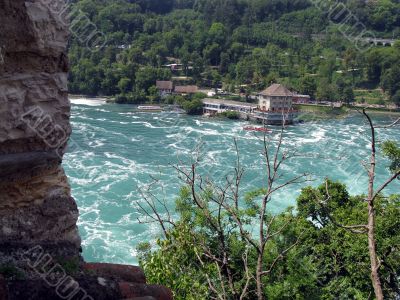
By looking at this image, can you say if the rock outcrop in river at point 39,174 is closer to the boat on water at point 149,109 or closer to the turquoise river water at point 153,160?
the turquoise river water at point 153,160

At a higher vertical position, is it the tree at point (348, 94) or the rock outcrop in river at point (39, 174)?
the rock outcrop in river at point (39, 174)

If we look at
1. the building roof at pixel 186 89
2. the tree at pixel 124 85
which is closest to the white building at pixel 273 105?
the building roof at pixel 186 89

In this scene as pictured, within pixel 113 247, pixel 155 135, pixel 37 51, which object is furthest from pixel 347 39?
pixel 37 51

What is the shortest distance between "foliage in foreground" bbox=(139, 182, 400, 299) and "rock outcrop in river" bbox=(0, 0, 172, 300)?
73.6 inches

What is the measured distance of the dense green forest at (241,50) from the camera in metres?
44.5

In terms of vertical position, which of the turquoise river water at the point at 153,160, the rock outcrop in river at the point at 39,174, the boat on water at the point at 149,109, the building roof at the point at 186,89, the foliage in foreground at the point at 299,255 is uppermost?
the rock outcrop in river at the point at 39,174

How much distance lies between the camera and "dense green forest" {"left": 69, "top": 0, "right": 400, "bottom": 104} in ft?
146

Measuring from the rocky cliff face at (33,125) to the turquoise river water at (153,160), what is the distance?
3.70 m

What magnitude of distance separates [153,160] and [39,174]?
→ 18.7m

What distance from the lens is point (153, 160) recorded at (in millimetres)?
22297

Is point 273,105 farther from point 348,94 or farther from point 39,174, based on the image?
point 39,174

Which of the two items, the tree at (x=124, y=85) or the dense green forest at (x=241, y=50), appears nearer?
the tree at (x=124, y=85)

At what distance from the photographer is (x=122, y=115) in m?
35.1

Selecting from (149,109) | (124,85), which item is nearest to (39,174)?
(149,109)
